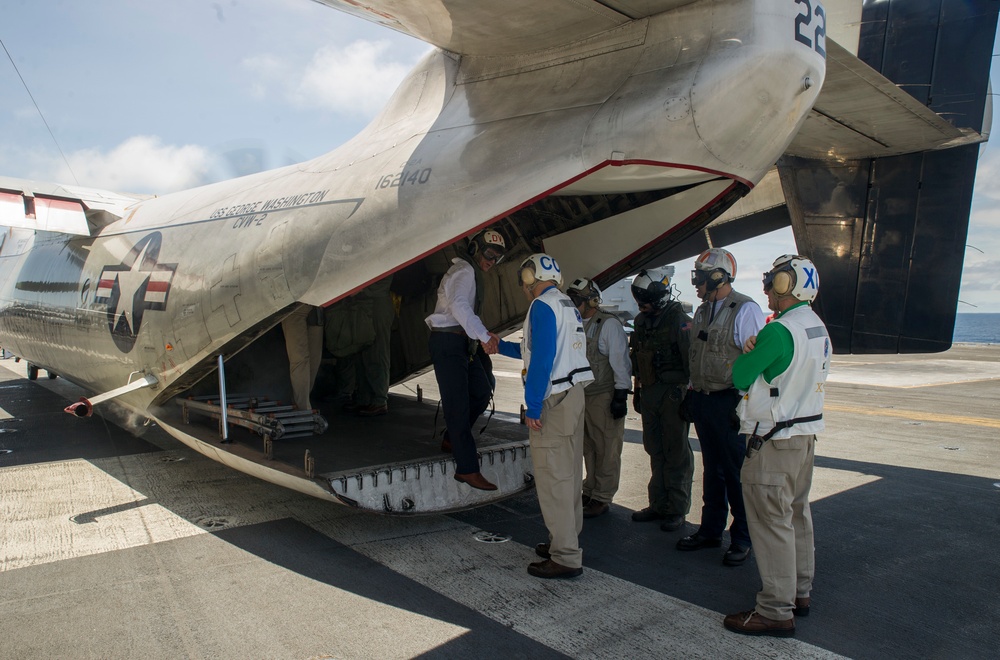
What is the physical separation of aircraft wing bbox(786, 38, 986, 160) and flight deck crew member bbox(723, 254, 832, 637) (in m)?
1.90

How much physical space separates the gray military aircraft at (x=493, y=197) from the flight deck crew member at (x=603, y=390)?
38 centimetres

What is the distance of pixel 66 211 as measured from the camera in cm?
822

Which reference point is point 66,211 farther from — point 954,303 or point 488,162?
point 954,303

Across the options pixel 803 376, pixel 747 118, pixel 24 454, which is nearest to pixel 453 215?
pixel 747 118

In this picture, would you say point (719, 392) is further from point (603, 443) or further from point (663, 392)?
point (603, 443)

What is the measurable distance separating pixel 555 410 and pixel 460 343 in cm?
121

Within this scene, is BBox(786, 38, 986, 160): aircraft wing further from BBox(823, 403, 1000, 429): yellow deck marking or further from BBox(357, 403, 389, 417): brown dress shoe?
BBox(823, 403, 1000, 429): yellow deck marking

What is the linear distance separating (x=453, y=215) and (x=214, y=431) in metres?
3.37

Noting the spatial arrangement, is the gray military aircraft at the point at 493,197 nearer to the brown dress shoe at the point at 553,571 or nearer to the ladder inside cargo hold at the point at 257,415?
the ladder inside cargo hold at the point at 257,415

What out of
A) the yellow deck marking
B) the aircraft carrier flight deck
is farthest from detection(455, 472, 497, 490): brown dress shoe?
the yellow deck marking

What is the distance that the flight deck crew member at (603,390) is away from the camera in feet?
18.8

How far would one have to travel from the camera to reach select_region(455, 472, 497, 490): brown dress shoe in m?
5.25

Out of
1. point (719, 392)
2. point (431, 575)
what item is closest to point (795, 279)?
point (719, 392)

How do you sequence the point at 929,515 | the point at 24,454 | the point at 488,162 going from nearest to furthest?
the point at 488,162 → the point at 929,515 → the point at 24,454
